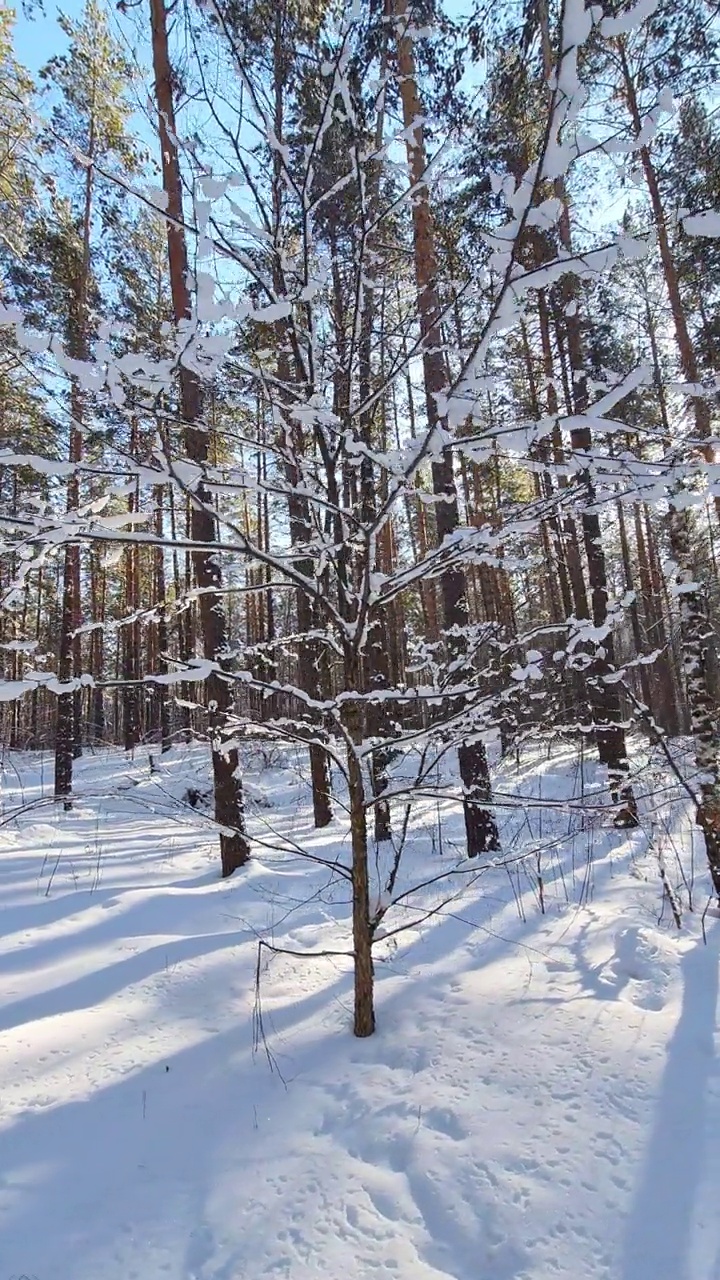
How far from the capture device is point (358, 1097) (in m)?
2.01

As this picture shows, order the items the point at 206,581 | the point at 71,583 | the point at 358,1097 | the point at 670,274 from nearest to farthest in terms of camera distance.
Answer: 1. the point at 358,1097
2. the point at 206,581
3. the point at 670,274
4. the point at 71,583

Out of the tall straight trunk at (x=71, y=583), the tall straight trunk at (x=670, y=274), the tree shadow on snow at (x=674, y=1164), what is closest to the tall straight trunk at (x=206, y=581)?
the tree shadow on snow at (x=674, y=1164)

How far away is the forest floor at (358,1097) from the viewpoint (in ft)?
5.01

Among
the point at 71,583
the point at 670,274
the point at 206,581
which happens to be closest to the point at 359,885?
the point at 206,581

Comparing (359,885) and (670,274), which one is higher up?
(670,274)

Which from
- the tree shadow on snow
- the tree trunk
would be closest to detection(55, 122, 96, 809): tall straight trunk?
the tree trunk

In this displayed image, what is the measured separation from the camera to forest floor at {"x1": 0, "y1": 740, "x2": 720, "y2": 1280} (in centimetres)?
153

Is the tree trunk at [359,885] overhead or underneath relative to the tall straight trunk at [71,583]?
underneath

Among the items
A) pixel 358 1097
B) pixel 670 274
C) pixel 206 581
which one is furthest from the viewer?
pixel 670 274

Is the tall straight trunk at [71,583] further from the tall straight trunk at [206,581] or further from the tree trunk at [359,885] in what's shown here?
the tree trunk at [359,885]

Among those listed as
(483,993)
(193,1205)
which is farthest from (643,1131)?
(193,1205)

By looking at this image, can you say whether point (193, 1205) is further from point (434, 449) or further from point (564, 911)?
point (564, 911)

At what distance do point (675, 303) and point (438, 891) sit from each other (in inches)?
271

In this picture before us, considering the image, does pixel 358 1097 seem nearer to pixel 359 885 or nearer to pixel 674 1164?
pixel 359 885
